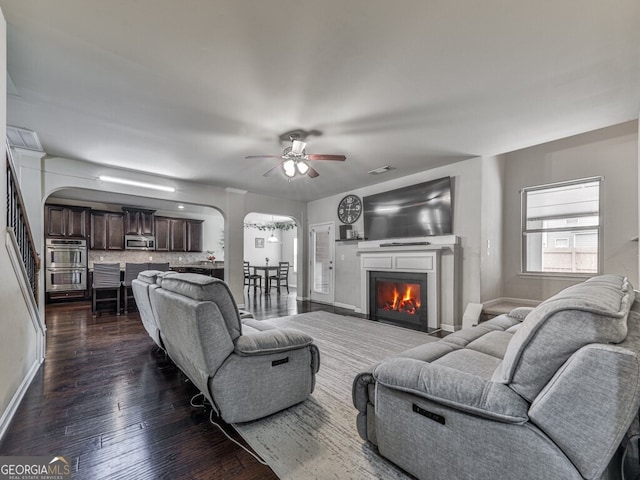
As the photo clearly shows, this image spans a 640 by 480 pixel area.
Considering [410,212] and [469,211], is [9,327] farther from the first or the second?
[469,211]

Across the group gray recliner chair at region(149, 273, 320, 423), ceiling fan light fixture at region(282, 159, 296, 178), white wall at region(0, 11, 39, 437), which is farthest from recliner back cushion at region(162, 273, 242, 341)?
ceiling fan light fixture at region(282, 159, 296, 178)

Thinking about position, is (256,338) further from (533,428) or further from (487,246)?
(487,246)

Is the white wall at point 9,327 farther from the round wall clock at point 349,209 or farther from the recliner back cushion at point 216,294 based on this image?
the round wall clock at point 349,209

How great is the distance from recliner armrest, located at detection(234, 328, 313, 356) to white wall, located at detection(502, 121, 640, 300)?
4309 mm

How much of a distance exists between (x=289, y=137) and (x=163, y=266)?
165 inches

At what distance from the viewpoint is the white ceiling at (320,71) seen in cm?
169

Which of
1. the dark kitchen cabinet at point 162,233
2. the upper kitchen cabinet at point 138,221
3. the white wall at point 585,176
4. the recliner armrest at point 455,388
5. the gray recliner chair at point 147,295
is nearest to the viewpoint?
the recliner armrest at point 455,388

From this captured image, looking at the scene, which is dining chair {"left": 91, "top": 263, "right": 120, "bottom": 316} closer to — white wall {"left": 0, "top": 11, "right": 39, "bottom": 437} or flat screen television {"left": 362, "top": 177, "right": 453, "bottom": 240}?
white wall {"left": 0, "top": 11, "right": 39, "bottom": 437}

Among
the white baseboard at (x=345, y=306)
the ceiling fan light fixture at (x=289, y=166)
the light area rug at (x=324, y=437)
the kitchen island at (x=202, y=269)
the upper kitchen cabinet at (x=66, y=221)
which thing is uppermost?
the ceiling fan light fixture at (x=289, y=166)

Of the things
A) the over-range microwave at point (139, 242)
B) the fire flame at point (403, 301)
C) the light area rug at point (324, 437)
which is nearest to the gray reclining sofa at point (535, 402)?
the light area rug at point (324, 437)

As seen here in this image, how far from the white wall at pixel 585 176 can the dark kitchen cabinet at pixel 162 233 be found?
841 cm

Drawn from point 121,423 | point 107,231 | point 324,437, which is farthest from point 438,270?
point 107,231

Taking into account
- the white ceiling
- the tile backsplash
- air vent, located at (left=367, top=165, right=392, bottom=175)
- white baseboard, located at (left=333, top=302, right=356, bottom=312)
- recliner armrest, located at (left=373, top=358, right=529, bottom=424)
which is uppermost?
the white ceiling

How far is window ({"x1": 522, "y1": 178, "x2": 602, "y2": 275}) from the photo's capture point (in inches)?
161
